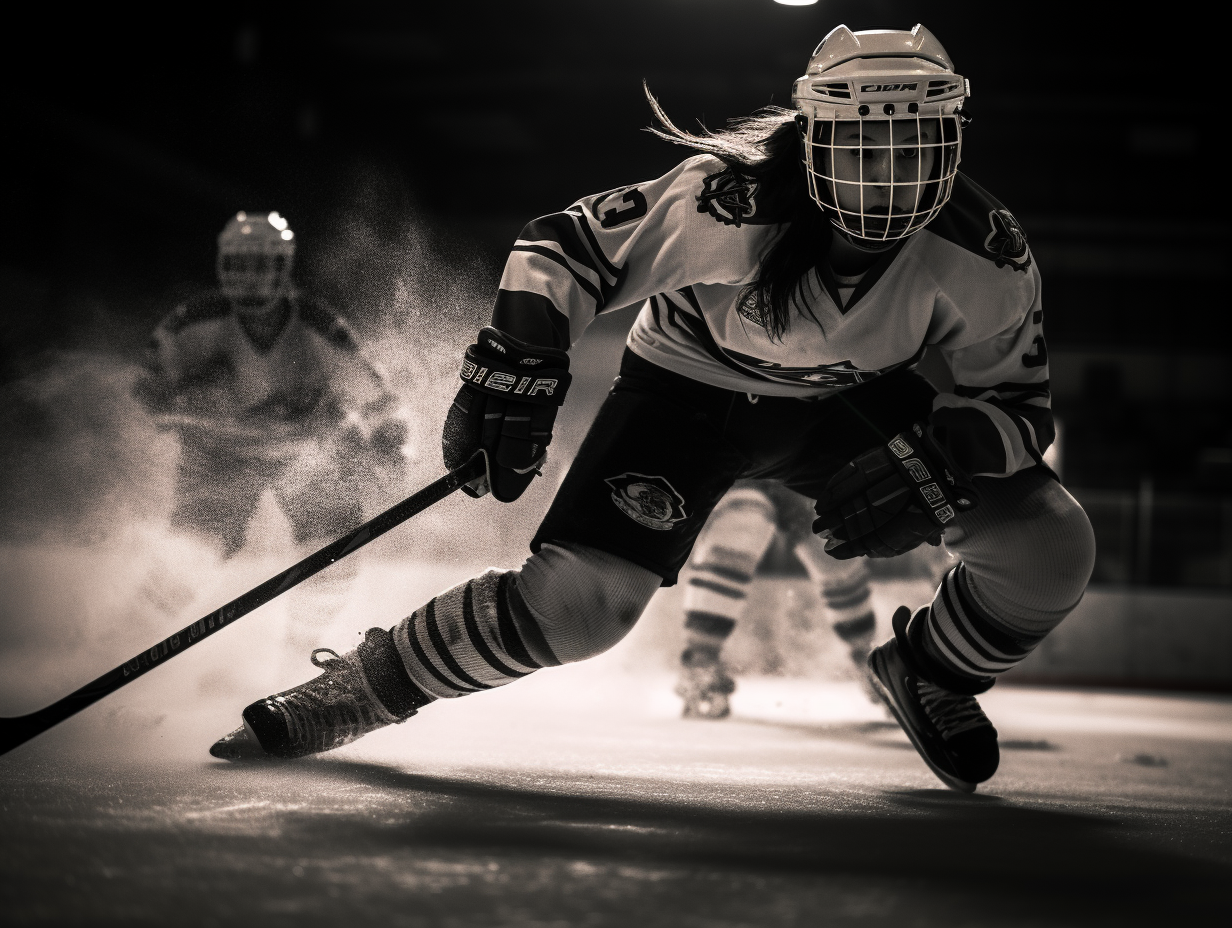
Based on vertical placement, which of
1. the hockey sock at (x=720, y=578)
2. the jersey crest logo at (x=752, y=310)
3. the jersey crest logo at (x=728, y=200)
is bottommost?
the hockey sock at (x=720, y=578)

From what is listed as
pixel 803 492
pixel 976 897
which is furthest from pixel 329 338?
pixel 976 897

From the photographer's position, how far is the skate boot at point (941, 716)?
6.32 feet

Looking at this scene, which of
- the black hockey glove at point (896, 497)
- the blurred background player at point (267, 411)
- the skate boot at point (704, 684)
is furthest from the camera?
the skate boot at point (704, 684)

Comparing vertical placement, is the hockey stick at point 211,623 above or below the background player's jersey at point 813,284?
below

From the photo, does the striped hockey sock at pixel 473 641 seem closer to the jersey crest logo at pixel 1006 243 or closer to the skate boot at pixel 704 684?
the jersey crest logo at pixel 1006 243

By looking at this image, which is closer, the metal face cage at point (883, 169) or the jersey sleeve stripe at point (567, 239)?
the metal face cage at point (883, 169)

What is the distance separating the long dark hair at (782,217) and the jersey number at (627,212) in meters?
→ 0.13

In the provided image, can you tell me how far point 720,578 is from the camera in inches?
135

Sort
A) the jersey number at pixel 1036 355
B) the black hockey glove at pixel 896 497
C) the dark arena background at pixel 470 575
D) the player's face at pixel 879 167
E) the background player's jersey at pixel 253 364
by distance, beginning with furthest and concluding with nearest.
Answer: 1. the background player's jersey at pixel 253 364
2. the jersey number at pixel 1036 355
3. the black hockey glove at pixel 896 497
4. the player's face at pixel 879 167
5. the dark arena background at pixel 470 575

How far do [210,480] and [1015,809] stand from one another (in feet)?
6.66

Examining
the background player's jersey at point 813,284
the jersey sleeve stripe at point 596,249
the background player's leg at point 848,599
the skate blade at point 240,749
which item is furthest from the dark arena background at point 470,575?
the jersey sleeve stripe at point 596,249

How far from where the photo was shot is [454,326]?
2748mm

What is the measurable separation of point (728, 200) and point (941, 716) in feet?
2.86

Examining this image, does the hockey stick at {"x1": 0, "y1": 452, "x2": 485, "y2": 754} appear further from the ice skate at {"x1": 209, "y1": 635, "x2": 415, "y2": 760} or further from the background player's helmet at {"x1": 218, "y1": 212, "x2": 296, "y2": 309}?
the background player's helmet at {"x1": 218, "y1": 212, "x2": 296, "y2": 309}
